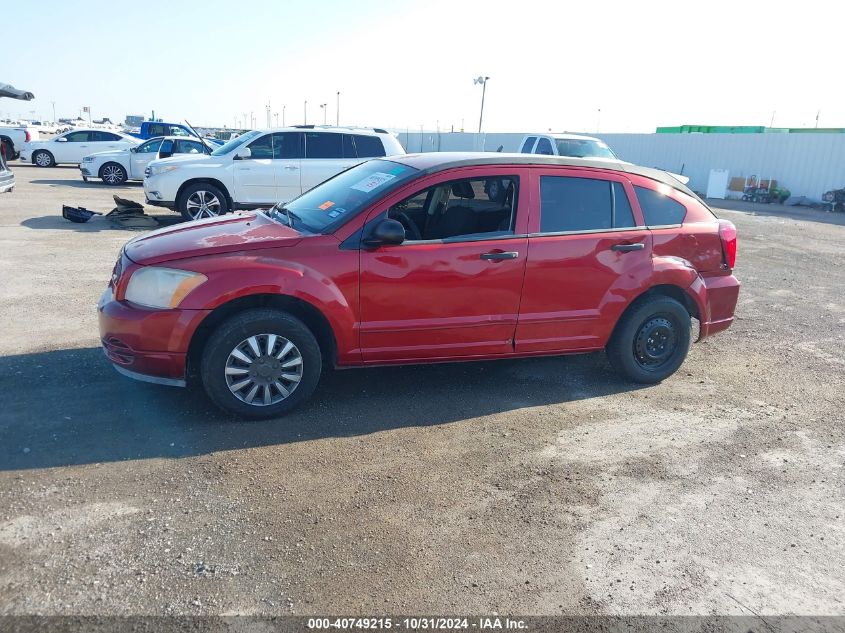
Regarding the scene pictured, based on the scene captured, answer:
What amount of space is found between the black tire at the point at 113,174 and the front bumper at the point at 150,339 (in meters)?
17.7

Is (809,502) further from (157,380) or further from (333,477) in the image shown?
(157,380)

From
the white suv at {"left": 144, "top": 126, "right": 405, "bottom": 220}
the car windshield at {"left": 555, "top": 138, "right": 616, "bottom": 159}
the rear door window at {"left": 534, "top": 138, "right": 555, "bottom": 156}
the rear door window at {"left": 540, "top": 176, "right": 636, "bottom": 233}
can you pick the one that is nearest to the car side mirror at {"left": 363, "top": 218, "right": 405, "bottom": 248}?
the rear door window at {"left": 540, "top": 176, "right": 636, "bottom": 233}

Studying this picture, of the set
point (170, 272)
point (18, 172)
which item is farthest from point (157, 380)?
point (18, 172)

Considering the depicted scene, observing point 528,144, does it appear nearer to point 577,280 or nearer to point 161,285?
point 577,280

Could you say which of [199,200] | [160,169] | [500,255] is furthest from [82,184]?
[500,255]

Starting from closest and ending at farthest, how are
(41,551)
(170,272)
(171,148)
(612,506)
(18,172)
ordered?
(41,551) → (612,506) → (170,272) → (171,148) → (18,172)

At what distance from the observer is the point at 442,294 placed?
4828 mm

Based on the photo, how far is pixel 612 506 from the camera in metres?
3.83

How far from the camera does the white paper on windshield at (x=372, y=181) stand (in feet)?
16.5

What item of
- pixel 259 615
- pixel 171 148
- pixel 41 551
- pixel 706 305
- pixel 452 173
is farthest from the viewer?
pixel 171 148

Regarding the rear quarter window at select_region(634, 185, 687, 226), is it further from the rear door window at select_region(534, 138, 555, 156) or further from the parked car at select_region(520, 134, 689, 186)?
the rear door window at select_region(534, 138, 555, 156)

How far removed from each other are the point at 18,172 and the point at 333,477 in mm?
24149

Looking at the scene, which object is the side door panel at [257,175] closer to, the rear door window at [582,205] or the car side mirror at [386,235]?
the rear door window at [582,205]

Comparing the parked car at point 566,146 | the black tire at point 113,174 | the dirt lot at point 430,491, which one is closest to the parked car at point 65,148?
the black tire at point 113,174
